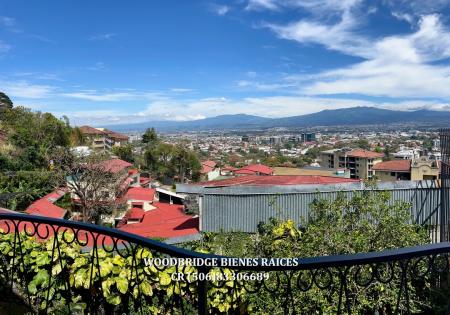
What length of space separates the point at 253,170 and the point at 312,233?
2735 centimetres

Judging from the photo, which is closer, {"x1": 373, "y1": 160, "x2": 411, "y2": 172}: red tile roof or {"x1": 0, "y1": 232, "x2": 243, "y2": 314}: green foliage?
{"x1": 0, "y1": 232, "x2": 243, "y2": 314}: green foliage

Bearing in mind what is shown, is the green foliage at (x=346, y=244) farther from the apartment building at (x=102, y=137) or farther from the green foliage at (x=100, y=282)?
the apartment building at (x=102, y=137)

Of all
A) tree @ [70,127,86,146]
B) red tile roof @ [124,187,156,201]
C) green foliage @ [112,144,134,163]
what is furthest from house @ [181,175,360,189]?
green foliage @ [112,144,134,163]

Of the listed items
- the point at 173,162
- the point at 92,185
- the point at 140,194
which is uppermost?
the point at 92,185

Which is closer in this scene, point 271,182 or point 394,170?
point 271,182

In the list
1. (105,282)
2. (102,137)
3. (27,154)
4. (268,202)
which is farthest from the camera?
(102,137)

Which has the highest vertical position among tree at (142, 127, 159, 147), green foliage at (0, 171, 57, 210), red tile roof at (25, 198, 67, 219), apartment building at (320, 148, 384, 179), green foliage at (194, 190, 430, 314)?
tree at (142, 127, 159, 147)

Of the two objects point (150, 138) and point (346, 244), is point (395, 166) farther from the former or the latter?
point (346, 244)

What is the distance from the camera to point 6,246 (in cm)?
368

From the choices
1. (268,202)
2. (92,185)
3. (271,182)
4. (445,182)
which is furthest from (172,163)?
(445,182)

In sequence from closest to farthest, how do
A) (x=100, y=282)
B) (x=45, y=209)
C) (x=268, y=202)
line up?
(x=100, y=282) → (x=268, y=202) → (x=45, y=209)

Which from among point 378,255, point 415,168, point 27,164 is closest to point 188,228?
point 378,255

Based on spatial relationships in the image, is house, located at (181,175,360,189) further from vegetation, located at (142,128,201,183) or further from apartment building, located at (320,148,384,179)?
apartment building, located at (320,148,384,179)

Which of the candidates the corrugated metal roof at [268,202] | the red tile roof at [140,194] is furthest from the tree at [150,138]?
the corrugated metal roof at [268,202]
